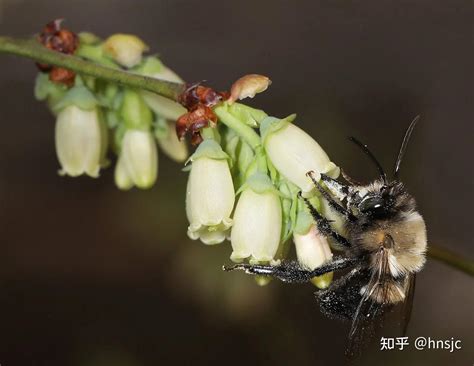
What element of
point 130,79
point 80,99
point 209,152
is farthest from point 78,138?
point 209,152

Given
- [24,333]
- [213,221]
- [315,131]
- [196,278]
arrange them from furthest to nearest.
Answer: [315,131]
[196,278]
[24,333]
[213,221]

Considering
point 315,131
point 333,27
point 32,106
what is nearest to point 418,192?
point 315,131

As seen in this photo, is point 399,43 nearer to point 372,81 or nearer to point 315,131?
point 372,81

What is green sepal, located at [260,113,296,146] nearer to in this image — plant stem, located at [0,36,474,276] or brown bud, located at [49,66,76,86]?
plant stem, located at [0,36,474,276]

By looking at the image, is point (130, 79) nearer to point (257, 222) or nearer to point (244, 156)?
point (244, 156)

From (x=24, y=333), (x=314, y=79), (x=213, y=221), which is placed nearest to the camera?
(x=213, y=221)

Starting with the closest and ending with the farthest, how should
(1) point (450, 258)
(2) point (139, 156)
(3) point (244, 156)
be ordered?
(3) point (244, 156), (1) point (450, 258), (2) point (139, 156)

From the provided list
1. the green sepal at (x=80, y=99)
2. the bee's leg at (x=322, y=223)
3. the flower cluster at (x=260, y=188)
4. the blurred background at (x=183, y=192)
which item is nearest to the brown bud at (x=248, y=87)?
the flower cluster at (x=260, y=188)
